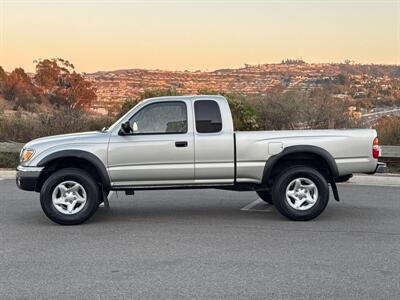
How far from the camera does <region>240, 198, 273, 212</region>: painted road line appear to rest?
1021 cm

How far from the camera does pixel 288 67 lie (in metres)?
35.6

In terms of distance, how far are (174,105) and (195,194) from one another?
296 centimetres

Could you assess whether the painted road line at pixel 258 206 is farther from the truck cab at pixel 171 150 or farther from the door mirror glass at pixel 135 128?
the door mirror glass at pixel 135 128

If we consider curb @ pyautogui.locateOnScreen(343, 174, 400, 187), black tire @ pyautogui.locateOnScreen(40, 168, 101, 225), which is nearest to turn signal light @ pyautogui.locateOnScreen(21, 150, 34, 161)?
black tire @ pyautogui.locateOnScreen(40, 168, 101, 225)

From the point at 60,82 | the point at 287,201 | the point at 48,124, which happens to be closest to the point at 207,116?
the point at 287,201

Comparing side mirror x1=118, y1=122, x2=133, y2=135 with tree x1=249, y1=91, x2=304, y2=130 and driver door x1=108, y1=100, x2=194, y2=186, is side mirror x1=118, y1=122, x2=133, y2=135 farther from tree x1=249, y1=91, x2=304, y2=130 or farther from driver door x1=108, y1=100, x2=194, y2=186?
tree x1=249, y1=91, x2=304, y2=130

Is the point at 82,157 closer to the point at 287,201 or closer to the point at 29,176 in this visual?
the point at 29,176

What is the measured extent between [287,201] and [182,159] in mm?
1670

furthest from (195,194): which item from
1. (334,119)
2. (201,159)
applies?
(334,119)

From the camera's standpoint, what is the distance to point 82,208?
8.92 metres

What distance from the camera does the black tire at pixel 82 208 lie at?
8852 mm

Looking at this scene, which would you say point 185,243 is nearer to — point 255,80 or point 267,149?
point 267,149

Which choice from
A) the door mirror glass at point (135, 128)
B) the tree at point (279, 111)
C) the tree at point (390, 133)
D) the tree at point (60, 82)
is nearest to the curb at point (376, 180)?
the tree at point (390, 133)

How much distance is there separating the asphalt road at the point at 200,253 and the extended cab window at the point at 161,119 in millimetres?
1368
